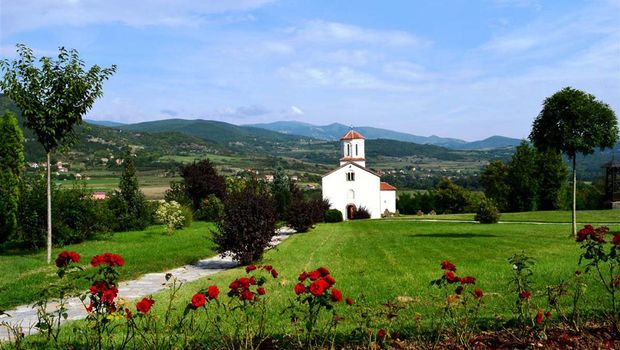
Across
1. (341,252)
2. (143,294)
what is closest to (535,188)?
(341,252)

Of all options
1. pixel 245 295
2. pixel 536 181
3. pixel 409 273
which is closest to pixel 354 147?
pixel 536 181

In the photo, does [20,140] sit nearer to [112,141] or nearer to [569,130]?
[569,130]

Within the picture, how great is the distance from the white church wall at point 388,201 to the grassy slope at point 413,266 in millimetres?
33300

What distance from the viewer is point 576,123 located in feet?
58.1

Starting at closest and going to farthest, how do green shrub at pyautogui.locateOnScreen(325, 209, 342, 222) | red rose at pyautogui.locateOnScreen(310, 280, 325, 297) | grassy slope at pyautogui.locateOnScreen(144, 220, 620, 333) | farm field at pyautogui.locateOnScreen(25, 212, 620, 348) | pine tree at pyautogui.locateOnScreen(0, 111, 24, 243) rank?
red rose at pyautogui.locateOnScreen(310, 280, 325, 297), farm field at pyautogui.locateOnScreen(25, 212, 620, 348), grassy slope at pyautogui.locateOnScreen(144, 220, 620, 333), pine tree at pyautogui.locateOnScreen(0, 111, 24, 243), green shrub at pyautogui.locateOnScreen(325, 209, 342, 222)

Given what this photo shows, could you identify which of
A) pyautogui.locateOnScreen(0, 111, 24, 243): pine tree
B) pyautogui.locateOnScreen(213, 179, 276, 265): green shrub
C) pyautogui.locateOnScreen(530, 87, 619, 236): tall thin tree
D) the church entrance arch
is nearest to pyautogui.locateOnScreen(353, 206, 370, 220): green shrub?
the church entrance arch

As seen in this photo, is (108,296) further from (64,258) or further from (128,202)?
(128,202)

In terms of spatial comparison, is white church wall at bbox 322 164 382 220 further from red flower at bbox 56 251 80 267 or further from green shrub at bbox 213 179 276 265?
red flower at bbox 56 251 80 267

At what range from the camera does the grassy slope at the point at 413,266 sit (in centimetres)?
792

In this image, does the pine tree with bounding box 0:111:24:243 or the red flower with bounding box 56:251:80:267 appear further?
the pine tree with bounding box 0:111:24:243

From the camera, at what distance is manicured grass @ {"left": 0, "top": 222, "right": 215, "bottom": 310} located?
33.2ft

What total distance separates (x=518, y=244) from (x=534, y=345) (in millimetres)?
13824

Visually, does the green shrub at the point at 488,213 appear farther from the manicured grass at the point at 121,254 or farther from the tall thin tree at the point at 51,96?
the tall thin tree at the point at 51,96

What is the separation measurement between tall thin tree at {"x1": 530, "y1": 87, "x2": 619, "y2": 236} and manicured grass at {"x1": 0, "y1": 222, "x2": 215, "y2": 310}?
13.2 meters
